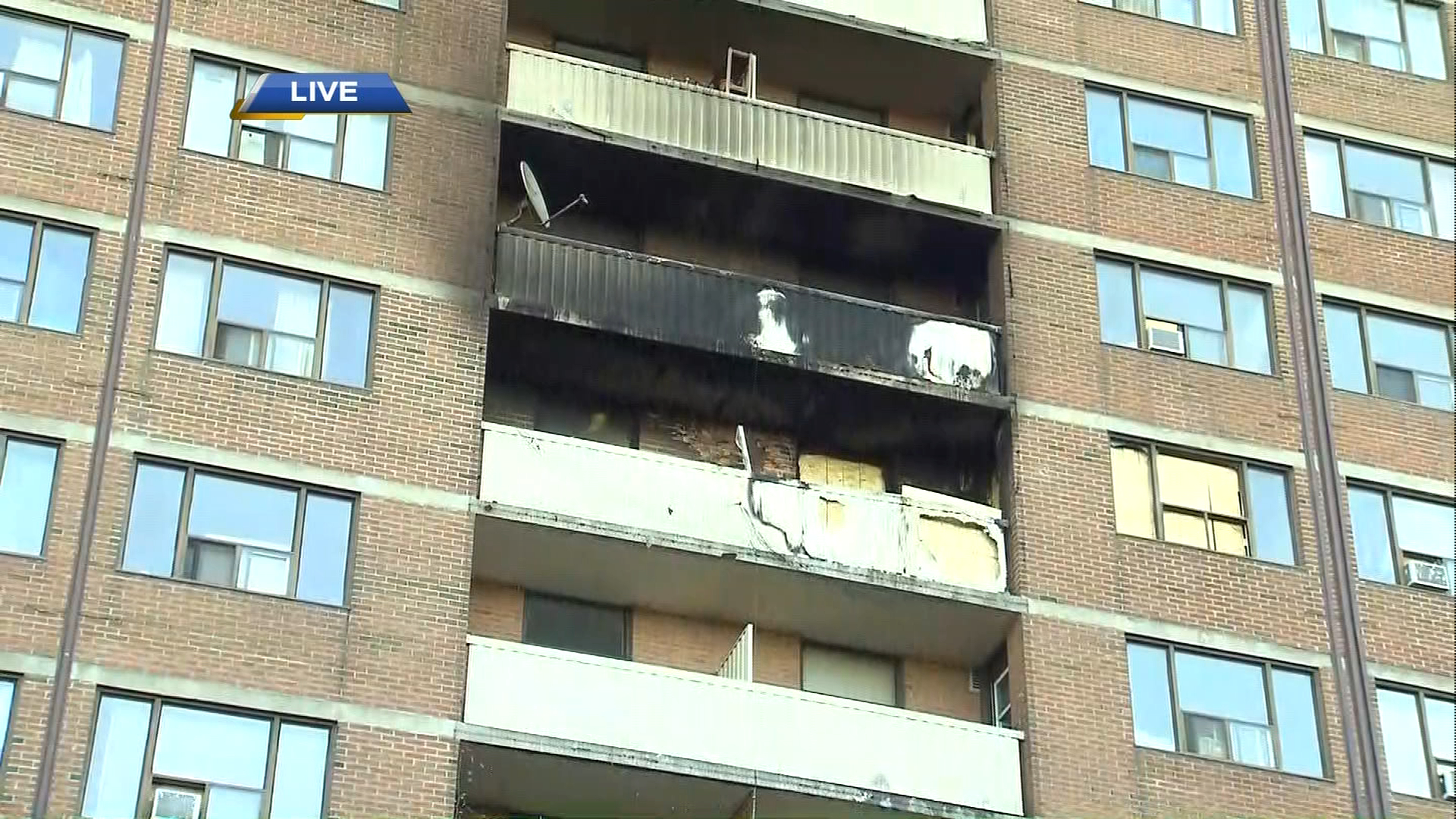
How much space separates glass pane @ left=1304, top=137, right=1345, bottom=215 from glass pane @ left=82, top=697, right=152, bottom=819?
17.9 meters

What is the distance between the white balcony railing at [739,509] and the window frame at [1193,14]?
8597 mm

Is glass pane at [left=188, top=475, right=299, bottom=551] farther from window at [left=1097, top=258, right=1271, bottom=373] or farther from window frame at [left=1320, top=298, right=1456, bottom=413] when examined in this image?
window frame at [left=1320, top=298, right=1456, bottom=413]

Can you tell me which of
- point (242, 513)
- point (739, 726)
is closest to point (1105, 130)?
point (739, 726)

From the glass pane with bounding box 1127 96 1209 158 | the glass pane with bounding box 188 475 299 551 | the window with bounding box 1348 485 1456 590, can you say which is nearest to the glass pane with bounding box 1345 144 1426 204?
the glass pane with bounding box 1127 96 1209 158

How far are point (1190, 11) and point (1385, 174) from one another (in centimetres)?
372

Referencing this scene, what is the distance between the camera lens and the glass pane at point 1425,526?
31.0 m

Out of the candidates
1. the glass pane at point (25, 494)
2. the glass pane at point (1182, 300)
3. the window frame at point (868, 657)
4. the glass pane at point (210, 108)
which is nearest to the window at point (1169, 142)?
the glass pane at point (1182, 300)

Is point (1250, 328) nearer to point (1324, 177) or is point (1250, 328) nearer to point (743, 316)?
point (1324, 177)

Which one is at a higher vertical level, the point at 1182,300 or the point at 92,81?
the point at 92,81

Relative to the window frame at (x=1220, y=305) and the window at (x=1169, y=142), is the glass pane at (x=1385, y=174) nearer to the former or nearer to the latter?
the window at (x=1169, y=142)

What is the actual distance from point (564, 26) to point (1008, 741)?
11.8 m

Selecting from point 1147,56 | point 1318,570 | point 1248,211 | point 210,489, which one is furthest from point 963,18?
point 210,489

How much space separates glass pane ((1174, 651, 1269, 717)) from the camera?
94.9 ft

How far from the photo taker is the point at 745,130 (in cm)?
3086
